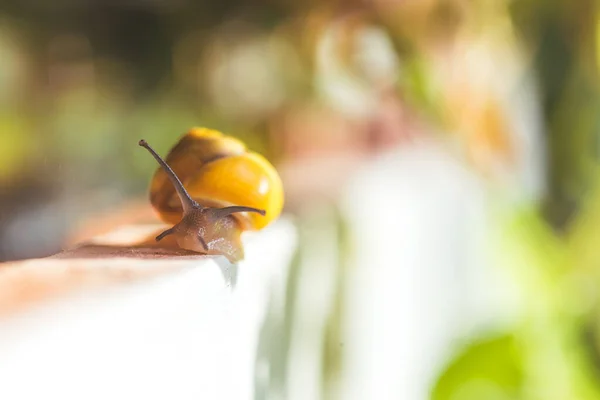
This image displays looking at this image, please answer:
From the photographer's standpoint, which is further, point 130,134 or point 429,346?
point 130,134

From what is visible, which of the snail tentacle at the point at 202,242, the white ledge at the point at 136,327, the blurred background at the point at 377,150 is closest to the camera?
the white ledge at the point at 136,327

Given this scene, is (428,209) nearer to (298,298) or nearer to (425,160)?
(425,160)

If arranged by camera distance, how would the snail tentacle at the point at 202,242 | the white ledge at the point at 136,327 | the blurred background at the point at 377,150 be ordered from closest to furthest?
the white ledge at the point at 136,327, the snail tentacle at the point at 202,242, the blurred background at the point at 377,150

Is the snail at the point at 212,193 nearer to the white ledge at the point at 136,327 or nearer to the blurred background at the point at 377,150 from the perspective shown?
the white ledge at the point at 136,327

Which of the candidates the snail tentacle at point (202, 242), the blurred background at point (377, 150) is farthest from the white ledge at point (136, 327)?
the blurred background at point (377, 150)

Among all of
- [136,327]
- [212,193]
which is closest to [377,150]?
[212,193]

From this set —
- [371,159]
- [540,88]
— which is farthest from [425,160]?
[540,88]

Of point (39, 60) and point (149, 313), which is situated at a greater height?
point (39, 60)

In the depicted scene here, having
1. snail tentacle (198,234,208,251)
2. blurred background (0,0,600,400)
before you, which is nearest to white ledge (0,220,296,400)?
snail tentacle (198,234,208,251)
